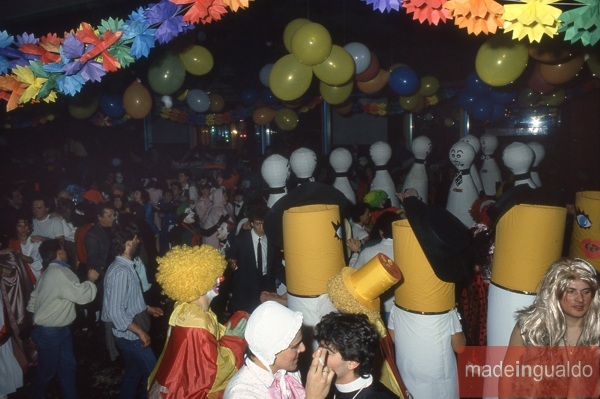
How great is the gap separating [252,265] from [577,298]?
256 centimetres

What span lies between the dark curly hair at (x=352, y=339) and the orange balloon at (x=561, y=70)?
5321 millimetres

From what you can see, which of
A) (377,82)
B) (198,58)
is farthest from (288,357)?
(377,82)

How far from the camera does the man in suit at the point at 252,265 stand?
12.8 ft

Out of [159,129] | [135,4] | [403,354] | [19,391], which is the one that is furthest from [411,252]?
[159,129]

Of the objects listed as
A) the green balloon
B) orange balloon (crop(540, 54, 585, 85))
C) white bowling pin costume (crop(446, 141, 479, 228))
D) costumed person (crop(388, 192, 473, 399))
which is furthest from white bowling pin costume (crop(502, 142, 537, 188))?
the green balloon

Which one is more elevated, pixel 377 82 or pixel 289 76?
pixel 377 82

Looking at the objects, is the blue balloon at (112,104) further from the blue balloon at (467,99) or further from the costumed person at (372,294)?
the blue balloon at (467,99)

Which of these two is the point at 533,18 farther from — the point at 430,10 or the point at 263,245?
the point at 263,245

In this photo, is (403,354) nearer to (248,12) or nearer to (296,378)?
(296,378)

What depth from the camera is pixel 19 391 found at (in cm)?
389

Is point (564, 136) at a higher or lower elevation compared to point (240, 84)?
lower

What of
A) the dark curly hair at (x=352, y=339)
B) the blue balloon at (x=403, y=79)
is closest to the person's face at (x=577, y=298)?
the dark curly hair at (x=352, y=339)

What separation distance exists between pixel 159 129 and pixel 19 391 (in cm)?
1243

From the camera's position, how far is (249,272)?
12.9 feet
